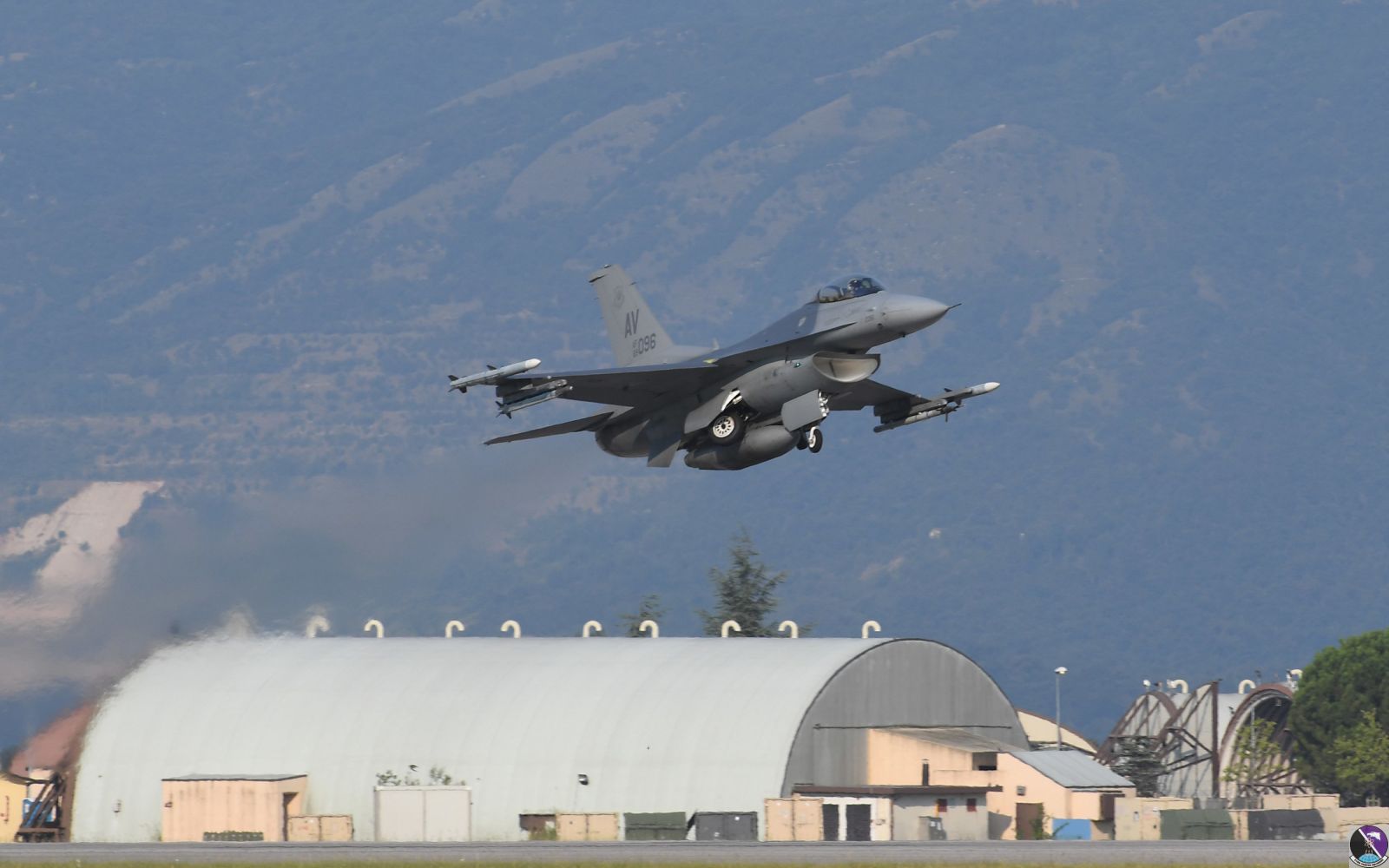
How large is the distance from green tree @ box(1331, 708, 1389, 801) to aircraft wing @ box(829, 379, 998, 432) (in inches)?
2527

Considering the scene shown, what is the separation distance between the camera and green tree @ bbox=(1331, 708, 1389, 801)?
115250mm

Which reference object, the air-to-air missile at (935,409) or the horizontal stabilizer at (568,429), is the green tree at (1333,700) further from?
the horizontal stabilizer at (568,429)

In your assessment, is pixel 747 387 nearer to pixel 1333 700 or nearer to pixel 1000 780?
pixel 1000 780

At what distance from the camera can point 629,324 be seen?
60688 mm

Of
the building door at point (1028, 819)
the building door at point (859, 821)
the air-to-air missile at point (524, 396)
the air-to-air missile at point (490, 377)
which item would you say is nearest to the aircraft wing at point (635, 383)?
the air-to-air missile at point (524, 396)

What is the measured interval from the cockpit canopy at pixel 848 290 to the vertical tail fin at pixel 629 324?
26.1 ft

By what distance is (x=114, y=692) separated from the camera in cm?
6550

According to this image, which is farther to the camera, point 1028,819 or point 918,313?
point 1028,819

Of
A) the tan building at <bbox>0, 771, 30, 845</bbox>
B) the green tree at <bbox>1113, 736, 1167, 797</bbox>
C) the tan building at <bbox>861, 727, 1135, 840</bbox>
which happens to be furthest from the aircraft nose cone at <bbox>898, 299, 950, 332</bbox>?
the green tree at <bbox>1113, 736, 1167, 797</bbox>

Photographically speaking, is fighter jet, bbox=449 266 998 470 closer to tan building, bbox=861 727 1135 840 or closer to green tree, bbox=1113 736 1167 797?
tan building, bbox=861 727 1135 840

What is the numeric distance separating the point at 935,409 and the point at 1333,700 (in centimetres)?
7895


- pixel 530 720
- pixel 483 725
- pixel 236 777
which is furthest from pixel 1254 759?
pixel 236 777

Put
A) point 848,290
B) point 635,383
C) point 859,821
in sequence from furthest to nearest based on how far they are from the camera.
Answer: point 859,821, point 635,383, point 848,290

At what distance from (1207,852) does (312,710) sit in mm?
32215
